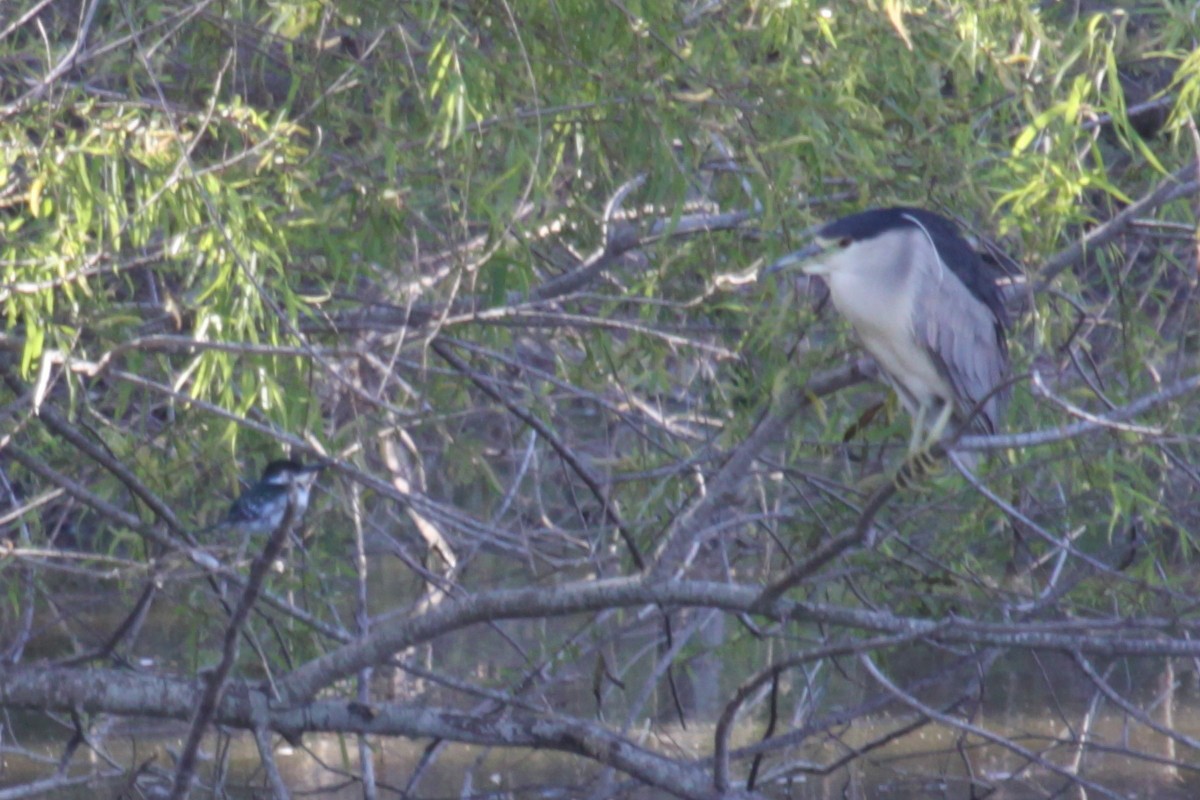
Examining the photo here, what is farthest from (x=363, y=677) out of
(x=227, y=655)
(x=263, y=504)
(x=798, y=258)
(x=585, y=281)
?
(x=798, y=258)

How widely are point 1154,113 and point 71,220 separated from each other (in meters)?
2.78

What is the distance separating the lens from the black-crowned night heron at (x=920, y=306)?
256 cm

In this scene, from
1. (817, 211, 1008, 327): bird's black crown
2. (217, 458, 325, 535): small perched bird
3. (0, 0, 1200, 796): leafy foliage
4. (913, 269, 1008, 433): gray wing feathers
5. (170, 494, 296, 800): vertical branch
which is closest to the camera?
(170, 494, 296, 800): vertical branch

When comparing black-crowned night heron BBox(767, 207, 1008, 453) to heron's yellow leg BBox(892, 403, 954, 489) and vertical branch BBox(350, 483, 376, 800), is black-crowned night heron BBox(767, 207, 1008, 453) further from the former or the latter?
vertical branch BBox(350, 483, 376, 800)

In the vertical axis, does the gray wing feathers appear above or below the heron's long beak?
below

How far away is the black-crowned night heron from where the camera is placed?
256 cm

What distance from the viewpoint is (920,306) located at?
9.21 feet

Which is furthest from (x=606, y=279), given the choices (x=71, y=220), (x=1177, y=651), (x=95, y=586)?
(x=95, y=586)

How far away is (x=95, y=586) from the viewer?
5.50m

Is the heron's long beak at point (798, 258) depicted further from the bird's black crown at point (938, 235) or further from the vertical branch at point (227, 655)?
the vertical branch at point (227, 655)

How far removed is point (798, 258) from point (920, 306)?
37cm

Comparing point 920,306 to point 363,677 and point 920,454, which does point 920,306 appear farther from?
point 363,677

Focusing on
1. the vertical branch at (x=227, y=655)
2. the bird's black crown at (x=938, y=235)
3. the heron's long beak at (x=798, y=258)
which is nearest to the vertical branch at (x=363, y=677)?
the vertical branch at (x=227, y=655)

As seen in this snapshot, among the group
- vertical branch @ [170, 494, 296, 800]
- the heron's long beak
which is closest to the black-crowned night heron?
the heron's long beak
